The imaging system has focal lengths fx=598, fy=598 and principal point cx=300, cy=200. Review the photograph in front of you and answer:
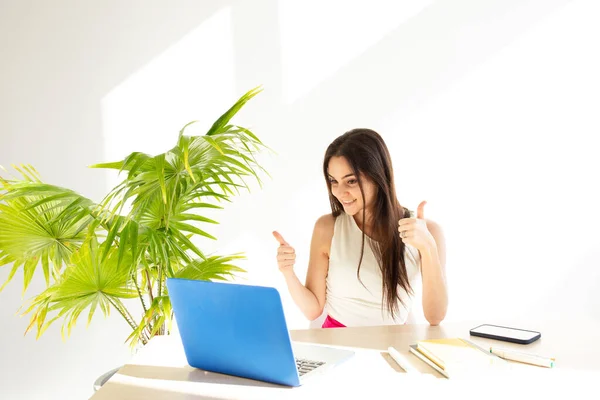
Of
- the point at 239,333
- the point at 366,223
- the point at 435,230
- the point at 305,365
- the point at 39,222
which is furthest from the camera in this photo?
the point at 366,223

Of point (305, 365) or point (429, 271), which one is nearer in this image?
point (305, 365)

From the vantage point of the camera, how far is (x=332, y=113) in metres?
3.27

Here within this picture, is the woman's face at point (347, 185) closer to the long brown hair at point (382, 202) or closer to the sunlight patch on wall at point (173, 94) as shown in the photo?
the long brown hair at point (382, 202)

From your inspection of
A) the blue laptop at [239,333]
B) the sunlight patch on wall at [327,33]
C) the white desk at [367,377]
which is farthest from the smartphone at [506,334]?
the sunlight patch on wall at [327,33]

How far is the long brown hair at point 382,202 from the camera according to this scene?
2.28m

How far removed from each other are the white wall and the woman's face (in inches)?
37.7

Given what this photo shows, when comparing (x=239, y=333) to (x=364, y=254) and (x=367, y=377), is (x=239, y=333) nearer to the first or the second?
(x=367, y=377)

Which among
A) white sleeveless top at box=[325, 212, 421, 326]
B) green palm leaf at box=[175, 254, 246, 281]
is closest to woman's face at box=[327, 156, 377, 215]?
white sleeveless top at box=[325, 212, 421, 326]

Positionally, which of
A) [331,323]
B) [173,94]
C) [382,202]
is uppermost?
[173,94]

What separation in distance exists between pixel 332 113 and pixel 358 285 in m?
1.25

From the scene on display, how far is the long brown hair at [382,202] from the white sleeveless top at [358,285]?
0.02m

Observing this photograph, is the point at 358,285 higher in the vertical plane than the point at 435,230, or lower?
lower

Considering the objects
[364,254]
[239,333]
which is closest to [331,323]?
[364,254]

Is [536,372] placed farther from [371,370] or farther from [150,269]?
[150,269]
